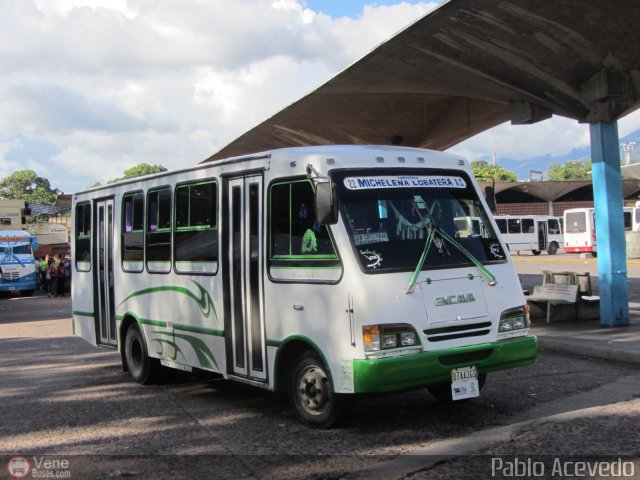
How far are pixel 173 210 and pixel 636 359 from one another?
652 centimetres

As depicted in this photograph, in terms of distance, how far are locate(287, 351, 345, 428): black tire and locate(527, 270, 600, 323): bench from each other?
24.6 feet

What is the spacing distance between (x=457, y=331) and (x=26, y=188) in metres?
101

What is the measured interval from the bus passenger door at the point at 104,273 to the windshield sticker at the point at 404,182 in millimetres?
4987

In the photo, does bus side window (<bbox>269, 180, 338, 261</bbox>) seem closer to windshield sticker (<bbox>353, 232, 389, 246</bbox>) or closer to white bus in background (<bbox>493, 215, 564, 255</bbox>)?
windshield sticker (<bbox>353, 232, 389, 246</bbox>)

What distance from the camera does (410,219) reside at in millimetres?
6590

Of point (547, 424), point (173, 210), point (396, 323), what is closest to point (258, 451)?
point (396, 323)

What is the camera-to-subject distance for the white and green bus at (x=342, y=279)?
6039 millimetres

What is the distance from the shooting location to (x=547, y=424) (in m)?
6.41

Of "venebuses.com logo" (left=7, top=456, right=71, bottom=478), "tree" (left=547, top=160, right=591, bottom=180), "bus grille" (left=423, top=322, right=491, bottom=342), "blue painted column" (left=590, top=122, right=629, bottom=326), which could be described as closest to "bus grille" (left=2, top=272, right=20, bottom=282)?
"blue painted column" (left=590, top=122, right=629, bottom=326)

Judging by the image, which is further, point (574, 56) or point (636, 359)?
point (574, 56)

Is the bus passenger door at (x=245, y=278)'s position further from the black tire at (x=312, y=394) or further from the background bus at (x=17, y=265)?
the background bus at (x=17, y=265)

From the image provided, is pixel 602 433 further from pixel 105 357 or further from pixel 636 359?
pixel 105 357

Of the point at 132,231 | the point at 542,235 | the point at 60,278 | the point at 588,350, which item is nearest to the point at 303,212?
the point at 132,231

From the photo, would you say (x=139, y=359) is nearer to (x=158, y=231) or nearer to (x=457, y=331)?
(x=158, y=231)
